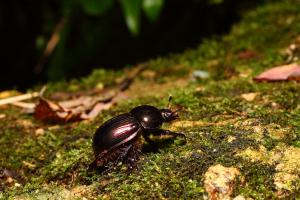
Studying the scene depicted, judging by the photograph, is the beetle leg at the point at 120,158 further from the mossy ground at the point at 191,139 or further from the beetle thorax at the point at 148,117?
the beetle thorax at the point at 148,117

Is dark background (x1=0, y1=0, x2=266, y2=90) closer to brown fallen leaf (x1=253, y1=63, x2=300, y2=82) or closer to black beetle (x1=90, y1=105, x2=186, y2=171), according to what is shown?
brown fallen leaf (x1=253, y1=63, x2=300, y2=82)

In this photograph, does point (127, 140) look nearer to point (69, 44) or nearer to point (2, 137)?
point (2, 137)

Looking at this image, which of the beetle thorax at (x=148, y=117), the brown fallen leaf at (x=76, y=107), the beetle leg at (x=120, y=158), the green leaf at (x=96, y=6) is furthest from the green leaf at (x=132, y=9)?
the beetle leg at (x=120, y=158)

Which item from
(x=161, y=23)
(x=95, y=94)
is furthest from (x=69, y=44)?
(x=95, y=94)

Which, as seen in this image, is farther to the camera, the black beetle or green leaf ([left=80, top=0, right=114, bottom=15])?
green leaf ([left=80, top=0, right=114, bottom=15])

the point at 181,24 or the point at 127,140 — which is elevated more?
the point at 127,140

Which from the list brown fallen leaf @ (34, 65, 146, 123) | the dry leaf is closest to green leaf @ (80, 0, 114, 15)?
brown fallen leaf @ (34, 65, 146, 123)
